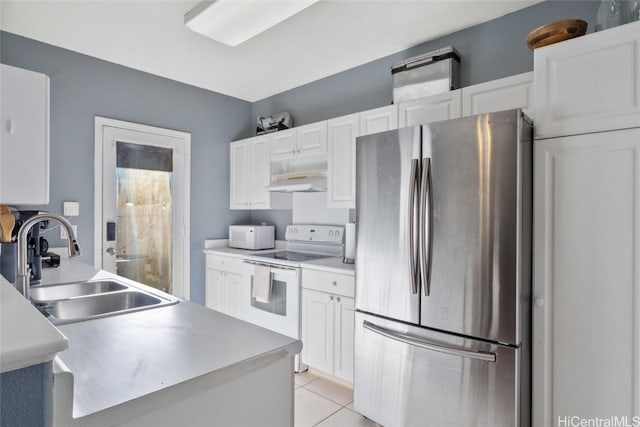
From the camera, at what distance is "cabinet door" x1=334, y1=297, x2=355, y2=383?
2.43 m

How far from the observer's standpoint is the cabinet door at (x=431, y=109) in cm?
224

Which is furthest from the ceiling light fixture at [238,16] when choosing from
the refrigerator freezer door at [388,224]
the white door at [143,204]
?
the white door at [143,204]

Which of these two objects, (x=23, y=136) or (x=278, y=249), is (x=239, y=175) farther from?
(x=23, y=136)

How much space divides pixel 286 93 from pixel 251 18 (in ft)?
5.51

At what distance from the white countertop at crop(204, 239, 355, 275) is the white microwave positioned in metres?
0.07

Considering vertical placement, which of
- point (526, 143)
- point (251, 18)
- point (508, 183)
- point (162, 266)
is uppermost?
point (251, 18)

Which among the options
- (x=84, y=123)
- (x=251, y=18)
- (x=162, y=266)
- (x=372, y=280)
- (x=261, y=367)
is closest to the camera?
(x=261, y=367)

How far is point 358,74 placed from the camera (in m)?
3.18

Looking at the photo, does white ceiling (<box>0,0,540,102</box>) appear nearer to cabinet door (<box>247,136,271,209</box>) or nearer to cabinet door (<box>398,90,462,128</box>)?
cabinet door (<box>398,90,462,128</box>)

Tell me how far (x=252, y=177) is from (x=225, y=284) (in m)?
1.17

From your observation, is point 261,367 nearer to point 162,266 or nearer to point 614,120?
point 614,120

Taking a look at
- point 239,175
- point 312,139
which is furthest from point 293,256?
point 239,175

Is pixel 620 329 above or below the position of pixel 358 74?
below

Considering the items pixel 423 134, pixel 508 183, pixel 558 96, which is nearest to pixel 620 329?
pixel 508 183
